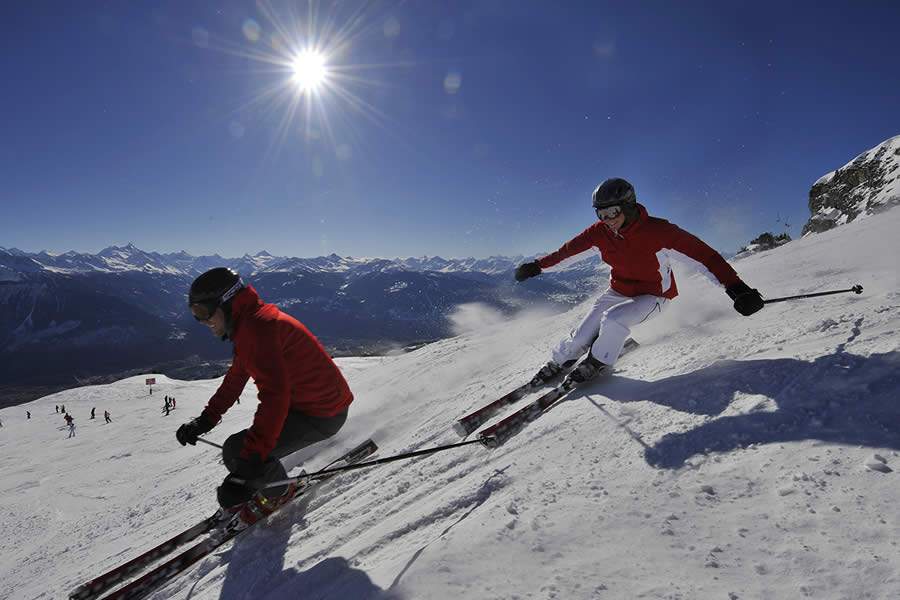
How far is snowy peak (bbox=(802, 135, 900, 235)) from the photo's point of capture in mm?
28469

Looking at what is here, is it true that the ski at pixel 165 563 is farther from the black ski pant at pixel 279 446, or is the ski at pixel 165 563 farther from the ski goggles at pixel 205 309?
the ski goggles at pixel 205 309

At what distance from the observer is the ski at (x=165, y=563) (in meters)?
4.06

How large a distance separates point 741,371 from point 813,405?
3.09 feet

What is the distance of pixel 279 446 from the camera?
14.5 feet

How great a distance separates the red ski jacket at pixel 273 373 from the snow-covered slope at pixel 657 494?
1104mm

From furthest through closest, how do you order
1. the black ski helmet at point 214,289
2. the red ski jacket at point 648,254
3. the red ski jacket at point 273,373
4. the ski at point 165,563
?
the red ski jacket at point 648,254, the black ski helmet at point 214,289, the ski at point 165,563, the red ski jacket at point 273,373

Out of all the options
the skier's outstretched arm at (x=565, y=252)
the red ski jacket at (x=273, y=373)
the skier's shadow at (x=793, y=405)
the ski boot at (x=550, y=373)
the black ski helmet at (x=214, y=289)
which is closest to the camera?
the skier's shadow at (x=793, y=405)

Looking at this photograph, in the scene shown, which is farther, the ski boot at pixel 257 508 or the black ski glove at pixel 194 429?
the black ski glove at pixel 194 429

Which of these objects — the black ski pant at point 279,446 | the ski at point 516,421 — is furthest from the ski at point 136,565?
the ski at point 516,421

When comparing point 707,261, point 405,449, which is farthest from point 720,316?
point 405,449

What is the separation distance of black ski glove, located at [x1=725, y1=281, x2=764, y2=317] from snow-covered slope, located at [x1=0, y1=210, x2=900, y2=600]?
47cm

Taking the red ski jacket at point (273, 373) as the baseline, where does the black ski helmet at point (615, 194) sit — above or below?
above

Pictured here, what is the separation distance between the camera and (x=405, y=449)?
6.15m

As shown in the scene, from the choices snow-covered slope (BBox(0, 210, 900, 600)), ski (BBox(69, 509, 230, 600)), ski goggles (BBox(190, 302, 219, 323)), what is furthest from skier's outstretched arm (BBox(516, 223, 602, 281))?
ski (BBox(69, 509, 230, 600))
